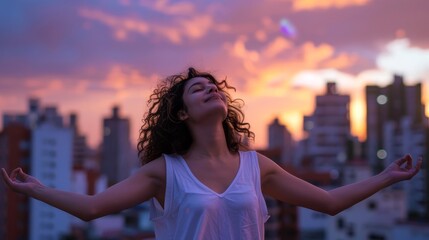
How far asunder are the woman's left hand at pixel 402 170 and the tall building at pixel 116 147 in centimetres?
10679

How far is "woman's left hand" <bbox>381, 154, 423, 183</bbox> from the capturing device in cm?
364

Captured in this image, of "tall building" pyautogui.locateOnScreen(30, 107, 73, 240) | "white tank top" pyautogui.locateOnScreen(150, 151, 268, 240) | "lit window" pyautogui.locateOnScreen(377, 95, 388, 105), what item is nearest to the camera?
"white tank top" pyautogui.locateOnScreen(150, 151, 268, 240)

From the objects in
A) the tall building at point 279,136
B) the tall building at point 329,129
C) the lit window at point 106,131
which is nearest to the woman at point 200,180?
the tall building at point 329,129

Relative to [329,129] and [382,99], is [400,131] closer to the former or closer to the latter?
[329,129]

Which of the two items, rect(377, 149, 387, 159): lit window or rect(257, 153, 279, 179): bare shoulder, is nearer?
rect(257, 153, 279, 179): bare shoulder

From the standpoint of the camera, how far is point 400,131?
53.4 meters

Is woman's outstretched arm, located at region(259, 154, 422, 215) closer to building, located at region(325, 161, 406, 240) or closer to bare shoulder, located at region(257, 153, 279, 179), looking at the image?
bare shoulder, located at region(257, 153, 279, 179)

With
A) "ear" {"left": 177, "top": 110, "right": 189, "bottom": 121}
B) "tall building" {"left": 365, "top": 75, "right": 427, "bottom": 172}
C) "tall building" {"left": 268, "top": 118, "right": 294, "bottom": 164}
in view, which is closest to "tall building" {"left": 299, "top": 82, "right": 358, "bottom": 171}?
"tall building" {"left": 365, "top": 75, "right": 427, "bottom": 172}

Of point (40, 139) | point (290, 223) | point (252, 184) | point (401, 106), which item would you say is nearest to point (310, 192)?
point (252, 184)

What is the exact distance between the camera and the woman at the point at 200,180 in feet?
10.3

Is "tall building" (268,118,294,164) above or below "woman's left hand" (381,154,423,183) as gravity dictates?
above

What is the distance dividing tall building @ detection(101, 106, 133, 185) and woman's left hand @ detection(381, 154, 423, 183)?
106792mm

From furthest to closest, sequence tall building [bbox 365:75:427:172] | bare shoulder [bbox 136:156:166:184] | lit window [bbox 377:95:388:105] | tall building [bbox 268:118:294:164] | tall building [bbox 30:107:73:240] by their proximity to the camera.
Result: tall building [bbox 268:118:294:164], lit window [bbox 377:95:388:105], tall building [bbox 365:75:427:172], tall building [bbox 30:107:73:240], bare shoulder [bbox 136:156:166:184]

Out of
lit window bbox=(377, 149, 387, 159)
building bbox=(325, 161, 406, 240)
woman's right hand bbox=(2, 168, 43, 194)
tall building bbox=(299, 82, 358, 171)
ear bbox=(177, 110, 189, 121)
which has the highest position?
tall building bbox=(299, 82, 358, 171)
